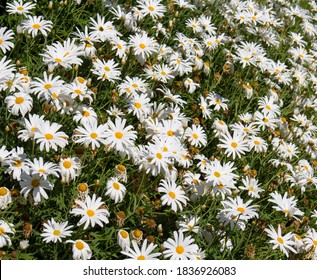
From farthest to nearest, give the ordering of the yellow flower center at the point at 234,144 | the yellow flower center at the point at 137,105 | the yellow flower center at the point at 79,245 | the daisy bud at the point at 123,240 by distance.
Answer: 1. the yellow flower center at the point at 234,144
2. the yellow flower center at the point at 137,105
3. the daisy bud at the point at 123,240
4. the yellow flower center at the point at 79,245

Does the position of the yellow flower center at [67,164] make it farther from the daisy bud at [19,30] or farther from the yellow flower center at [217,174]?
the daisy bud at [19,30]

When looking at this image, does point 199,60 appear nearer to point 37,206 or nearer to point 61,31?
point 61,31

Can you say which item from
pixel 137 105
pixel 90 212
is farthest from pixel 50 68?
pixel 90 212

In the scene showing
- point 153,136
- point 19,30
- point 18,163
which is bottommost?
point 18,163

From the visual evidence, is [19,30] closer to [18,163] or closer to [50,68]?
[50,68]

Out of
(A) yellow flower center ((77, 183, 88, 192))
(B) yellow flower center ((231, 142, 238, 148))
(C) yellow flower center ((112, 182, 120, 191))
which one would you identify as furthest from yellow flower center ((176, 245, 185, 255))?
(B) yellow flower center ((231, 142, 238, 148))

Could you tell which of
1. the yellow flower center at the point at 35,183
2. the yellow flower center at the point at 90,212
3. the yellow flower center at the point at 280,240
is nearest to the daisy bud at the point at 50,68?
the yellow flower center at the point at 35,183

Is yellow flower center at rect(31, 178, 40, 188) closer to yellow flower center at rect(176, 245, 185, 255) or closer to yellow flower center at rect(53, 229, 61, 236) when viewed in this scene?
yellow flower center at rect(53, 229, 61, 236)
